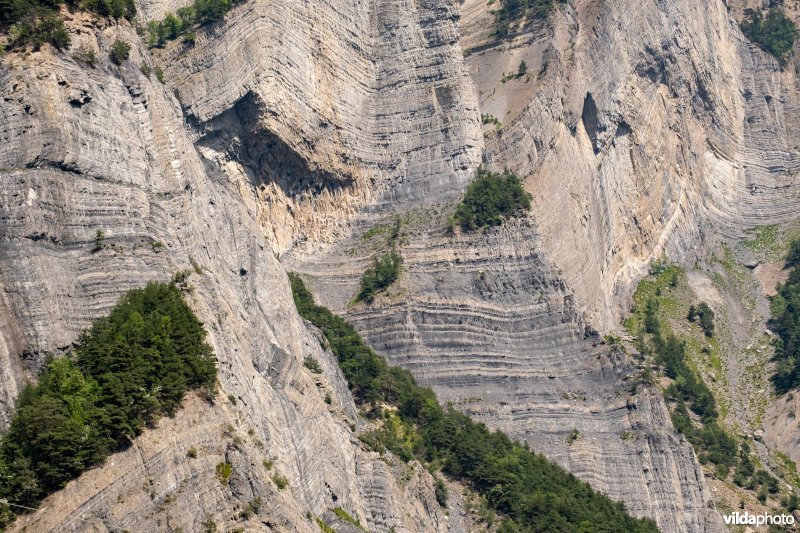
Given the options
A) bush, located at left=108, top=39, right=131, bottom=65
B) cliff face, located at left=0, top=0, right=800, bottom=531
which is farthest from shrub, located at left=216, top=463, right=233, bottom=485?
bush, located at left=108, top=39, right=131, bottom=65

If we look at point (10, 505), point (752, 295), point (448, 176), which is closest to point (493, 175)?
point (448, 176)

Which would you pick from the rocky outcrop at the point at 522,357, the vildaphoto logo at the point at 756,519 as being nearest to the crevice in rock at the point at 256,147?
the rocky outcrop at the point at 522,357

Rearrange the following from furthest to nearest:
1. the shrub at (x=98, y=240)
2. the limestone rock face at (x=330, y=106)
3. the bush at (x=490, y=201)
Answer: the bush at (x=490, y=201) < the limestone rock face at (x=330, y=106) < the shrub at (x=98, y=240)

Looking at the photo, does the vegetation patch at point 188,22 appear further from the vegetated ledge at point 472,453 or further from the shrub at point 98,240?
the shrub at point 98,240

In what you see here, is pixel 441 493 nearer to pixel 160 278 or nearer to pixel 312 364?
pixel 312 364

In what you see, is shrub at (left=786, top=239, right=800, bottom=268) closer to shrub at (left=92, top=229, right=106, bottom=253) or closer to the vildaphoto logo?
the vildaphoto logo

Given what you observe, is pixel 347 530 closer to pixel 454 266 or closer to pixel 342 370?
pixel 342 370

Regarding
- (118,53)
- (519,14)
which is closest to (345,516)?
(118,53)
